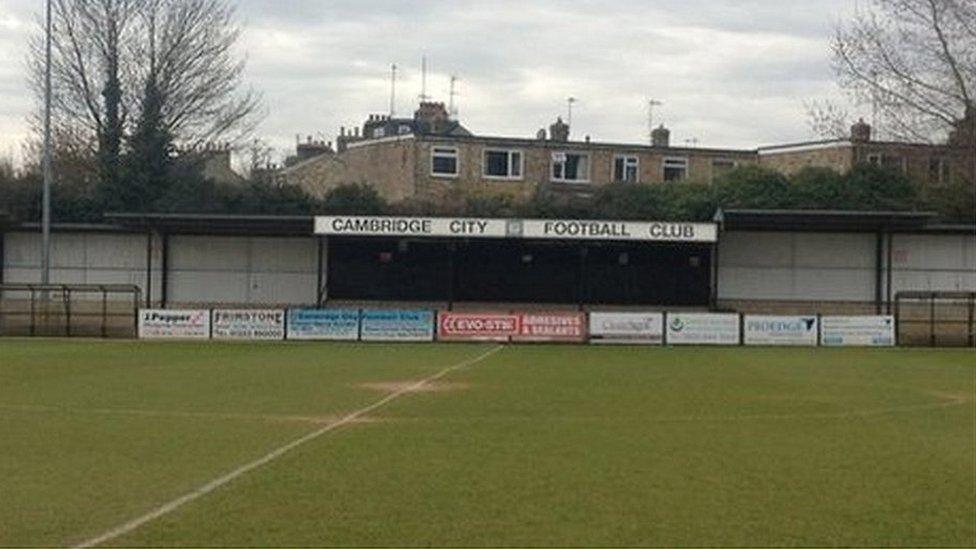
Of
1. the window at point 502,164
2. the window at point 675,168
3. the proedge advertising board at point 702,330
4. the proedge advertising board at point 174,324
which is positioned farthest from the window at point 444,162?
the proedge advertising board at point 702,330

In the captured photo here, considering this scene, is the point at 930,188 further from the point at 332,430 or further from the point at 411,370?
the point at 332,430

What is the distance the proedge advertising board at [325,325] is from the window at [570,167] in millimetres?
32876

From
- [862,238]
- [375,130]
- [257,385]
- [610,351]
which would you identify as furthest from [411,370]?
[375,130]

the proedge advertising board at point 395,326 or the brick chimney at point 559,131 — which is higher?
the brick chimney at point 559,131

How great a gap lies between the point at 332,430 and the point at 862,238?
39.6m

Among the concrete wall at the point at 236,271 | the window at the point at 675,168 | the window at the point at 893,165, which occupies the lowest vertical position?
the concrete wall at the point at 236,271

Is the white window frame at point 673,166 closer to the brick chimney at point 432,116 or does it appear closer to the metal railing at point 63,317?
the brick chimney at point 432,116

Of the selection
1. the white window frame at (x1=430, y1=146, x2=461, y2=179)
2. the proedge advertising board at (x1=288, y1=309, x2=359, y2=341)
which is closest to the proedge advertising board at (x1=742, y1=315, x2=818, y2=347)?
the proedge advertising board at (x1=288, y1=309, x2=359, y2=341)

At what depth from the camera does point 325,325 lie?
49844mm

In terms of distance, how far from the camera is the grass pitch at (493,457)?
12672 mm

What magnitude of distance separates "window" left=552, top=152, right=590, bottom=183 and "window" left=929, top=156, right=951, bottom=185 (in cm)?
2130

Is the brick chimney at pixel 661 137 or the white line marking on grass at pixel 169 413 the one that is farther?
the brick chimney at pixel 661 137

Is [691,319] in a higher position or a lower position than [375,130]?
lower

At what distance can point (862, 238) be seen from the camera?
185 feet
